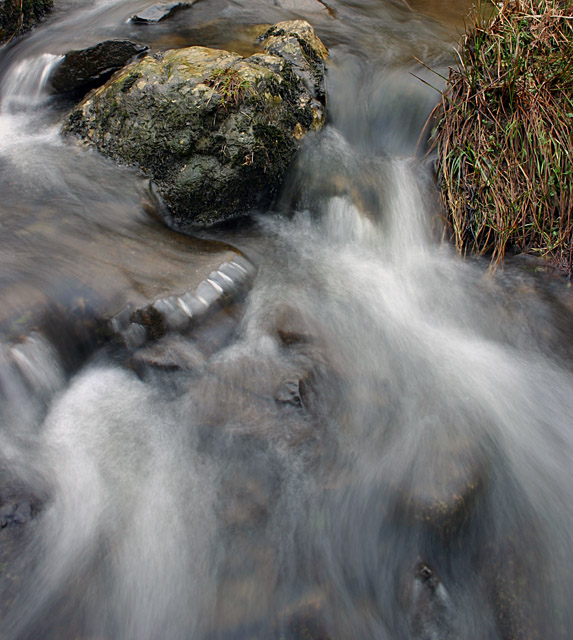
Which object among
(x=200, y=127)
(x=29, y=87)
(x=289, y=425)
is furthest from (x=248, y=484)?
(x=29, y=87)

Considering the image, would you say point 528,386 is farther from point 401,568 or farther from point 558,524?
point 401,568

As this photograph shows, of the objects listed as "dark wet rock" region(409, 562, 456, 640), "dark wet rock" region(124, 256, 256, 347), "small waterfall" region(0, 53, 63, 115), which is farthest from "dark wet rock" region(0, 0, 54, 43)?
"dark wet rock" region(409, 562, 456, 640)

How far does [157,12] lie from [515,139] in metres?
4.29

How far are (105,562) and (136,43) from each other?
473 centimetres

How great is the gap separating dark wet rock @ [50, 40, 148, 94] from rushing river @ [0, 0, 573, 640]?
2.43 feet

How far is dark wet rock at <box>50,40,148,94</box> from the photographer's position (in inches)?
187

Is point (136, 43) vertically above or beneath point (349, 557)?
above

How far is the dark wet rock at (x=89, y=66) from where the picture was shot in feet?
15.6

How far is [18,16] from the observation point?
5488mm

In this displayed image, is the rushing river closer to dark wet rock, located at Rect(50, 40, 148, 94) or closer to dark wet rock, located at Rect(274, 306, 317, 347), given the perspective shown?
dark wet rock, located at Rect(274, 306, 317, 347)

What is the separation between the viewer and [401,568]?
7.73 ft

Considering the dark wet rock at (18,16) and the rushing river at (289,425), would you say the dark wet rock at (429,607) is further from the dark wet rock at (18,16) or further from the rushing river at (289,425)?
the dark wet rock at (18,16)

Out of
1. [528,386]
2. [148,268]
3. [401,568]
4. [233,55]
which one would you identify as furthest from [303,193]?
[401,568]

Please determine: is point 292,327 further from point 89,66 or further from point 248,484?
point 89,66
